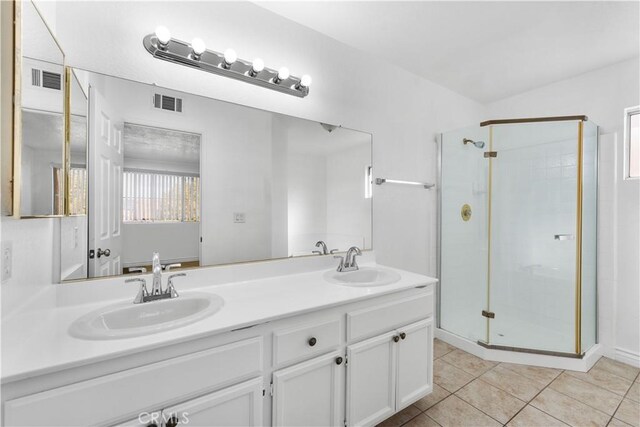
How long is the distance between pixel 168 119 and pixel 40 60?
1.64 feet

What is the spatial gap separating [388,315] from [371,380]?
326 millimetres

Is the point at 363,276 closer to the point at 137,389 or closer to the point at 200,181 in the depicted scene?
the point at 200,181

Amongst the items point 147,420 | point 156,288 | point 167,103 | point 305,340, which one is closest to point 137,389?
point 147,420

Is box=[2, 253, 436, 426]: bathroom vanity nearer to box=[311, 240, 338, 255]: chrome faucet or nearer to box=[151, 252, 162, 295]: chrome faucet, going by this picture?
box=[151, 252, 162, 295]: chrome faucet

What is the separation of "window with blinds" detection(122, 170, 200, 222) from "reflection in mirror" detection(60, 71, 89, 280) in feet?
0.51

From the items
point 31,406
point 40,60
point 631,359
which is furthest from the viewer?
point 631,359

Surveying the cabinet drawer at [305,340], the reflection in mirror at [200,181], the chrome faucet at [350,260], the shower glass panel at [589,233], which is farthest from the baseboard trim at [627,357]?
the cabinet drawer at [305,340]

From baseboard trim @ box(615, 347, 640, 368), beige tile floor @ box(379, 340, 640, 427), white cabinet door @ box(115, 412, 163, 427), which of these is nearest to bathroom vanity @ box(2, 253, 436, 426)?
white cabinet door @ box(115, 412, 163, 427)

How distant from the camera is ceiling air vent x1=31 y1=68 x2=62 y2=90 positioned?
0.95 m

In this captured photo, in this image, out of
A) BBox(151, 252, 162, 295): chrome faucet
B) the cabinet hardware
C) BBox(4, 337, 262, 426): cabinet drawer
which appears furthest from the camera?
the cabinet hardware

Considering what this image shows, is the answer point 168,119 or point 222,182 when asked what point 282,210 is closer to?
point 222,182

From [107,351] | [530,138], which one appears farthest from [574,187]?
[107,351]

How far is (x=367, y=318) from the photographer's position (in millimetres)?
1404

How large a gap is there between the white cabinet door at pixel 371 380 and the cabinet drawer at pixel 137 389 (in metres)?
0.51
